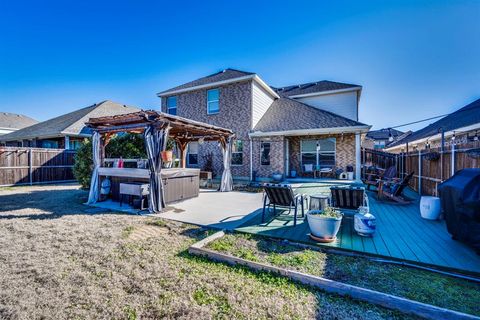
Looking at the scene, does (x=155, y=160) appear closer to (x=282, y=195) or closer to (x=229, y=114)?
(x=282, y=195)

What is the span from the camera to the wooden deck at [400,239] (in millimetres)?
3422

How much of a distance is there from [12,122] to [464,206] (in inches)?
1737

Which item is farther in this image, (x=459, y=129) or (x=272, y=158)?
(x=272, y=158)

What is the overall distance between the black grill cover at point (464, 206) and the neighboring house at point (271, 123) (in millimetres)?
7484

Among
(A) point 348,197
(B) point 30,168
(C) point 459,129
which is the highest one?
(C) point 459,129

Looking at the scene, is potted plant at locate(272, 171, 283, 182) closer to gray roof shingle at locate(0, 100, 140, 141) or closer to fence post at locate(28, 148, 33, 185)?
fence post at locate(28, 148, 33, 185)

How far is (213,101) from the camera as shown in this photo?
14930 millimetres

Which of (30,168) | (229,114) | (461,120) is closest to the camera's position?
(461,120)

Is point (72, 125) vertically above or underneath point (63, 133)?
above

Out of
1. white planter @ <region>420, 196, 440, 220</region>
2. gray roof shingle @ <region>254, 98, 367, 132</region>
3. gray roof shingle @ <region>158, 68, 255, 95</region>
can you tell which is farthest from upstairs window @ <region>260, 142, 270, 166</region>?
white planter @ <region>420, 196, 440, 220</region>

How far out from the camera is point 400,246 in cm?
396

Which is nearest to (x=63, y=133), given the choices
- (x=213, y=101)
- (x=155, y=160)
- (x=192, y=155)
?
(x=192, y=155)

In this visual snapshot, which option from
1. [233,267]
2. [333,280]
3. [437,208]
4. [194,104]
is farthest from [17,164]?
[437,208]

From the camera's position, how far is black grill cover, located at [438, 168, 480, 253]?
358cm
